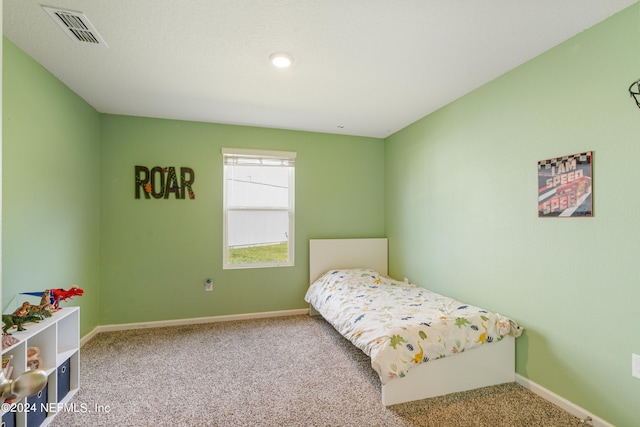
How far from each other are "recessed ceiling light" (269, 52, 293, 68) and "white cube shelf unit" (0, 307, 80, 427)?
2.24 metres

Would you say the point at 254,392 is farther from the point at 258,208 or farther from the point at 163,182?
the point at 163,182

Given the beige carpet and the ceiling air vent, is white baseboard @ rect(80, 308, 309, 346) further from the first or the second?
the ceiling air vent

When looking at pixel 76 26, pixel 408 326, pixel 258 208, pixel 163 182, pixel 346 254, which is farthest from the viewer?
pixel 346 254

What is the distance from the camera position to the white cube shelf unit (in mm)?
1832

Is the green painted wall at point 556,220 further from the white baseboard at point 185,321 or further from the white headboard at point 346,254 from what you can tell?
the white baseboard at point 185,321

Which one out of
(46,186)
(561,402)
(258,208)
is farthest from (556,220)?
(46,186)

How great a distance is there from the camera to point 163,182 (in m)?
3.67

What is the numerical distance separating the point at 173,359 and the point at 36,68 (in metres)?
2.48

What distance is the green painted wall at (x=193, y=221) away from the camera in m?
3.56

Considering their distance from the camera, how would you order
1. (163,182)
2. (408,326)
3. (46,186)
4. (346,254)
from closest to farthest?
1. (408,326)
2. (46,186)
3. (163,182)
4. (346,254)

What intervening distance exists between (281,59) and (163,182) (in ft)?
6.78

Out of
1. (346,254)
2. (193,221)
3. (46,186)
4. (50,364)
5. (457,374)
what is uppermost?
(46,186)

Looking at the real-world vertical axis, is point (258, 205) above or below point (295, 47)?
below

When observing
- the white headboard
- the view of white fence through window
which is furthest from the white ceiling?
the white headboard
